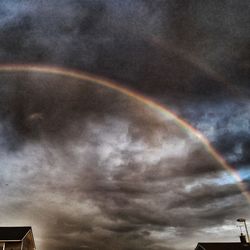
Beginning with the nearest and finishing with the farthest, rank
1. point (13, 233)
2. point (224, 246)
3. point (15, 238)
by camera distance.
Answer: point (224, 246), point (15, 238), point (13, 233)

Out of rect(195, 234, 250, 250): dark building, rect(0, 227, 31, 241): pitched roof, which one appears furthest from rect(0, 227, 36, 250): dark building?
rect(195, 234, 250, 250): dark building

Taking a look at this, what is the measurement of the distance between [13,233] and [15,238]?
1568 millimetres

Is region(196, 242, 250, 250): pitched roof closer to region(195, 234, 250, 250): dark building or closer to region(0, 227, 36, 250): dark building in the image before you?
region(195, 234, 250, 250): dark building

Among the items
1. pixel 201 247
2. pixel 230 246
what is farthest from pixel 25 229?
pixel 230 246

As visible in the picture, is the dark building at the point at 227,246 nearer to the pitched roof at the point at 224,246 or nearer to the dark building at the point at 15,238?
the pitched roof at the point at 224,246

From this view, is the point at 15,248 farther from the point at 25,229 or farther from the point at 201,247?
the point at 201,247

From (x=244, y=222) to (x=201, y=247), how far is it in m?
8.76

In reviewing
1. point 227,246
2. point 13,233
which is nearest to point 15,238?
point 13,233

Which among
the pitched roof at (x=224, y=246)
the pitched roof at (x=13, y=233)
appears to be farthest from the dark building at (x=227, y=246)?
the pitched roof at (x=13, y=233)

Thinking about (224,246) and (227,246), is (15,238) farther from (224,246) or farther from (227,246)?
(227,246)

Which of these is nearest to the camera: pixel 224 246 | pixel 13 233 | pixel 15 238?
pixel 224 246

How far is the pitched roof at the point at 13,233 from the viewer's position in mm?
40719

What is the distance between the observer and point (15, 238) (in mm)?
40688

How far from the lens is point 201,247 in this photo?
136ft
